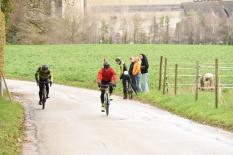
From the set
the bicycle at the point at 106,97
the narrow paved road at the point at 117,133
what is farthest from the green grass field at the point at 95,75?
the bicycle at the point at 106,97

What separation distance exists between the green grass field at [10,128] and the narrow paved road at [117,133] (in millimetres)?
254

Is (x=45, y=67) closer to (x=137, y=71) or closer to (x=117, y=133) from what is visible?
(x=137, y=71)

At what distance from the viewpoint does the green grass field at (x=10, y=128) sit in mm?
12221

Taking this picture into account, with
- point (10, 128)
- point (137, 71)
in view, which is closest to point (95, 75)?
point (137, 71)

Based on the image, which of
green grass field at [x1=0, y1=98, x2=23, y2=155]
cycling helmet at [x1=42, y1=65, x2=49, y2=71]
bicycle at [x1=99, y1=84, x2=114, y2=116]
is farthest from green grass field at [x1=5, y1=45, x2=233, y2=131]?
green grass field at [x1=0, y1=98, x2=23, y2=155]

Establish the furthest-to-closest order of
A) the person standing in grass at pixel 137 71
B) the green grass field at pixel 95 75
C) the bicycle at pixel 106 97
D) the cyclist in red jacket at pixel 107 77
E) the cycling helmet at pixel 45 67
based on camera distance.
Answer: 1. the person standing in grass at pixel 137 71
2. the cycling helmet at pixel 45 67
3. the cyclist in red jacket at pixel 107 77
4. the bicycle at pixel 106 97
5. the green grass field at pixel 95 75

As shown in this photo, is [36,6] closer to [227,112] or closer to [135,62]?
[135,62]

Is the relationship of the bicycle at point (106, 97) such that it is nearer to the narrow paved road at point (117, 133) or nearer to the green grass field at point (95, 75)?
the narrow paved road at point (117, 133)

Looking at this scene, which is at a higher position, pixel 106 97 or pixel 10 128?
pixel 106 97

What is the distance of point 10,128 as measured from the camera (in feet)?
49.4

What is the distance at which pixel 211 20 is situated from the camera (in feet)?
430

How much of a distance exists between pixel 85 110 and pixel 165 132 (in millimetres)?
6390

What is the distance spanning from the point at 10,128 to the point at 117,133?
2695 millimetres

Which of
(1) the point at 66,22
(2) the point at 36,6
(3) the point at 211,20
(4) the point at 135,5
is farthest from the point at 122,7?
(2) the point at 36,6
